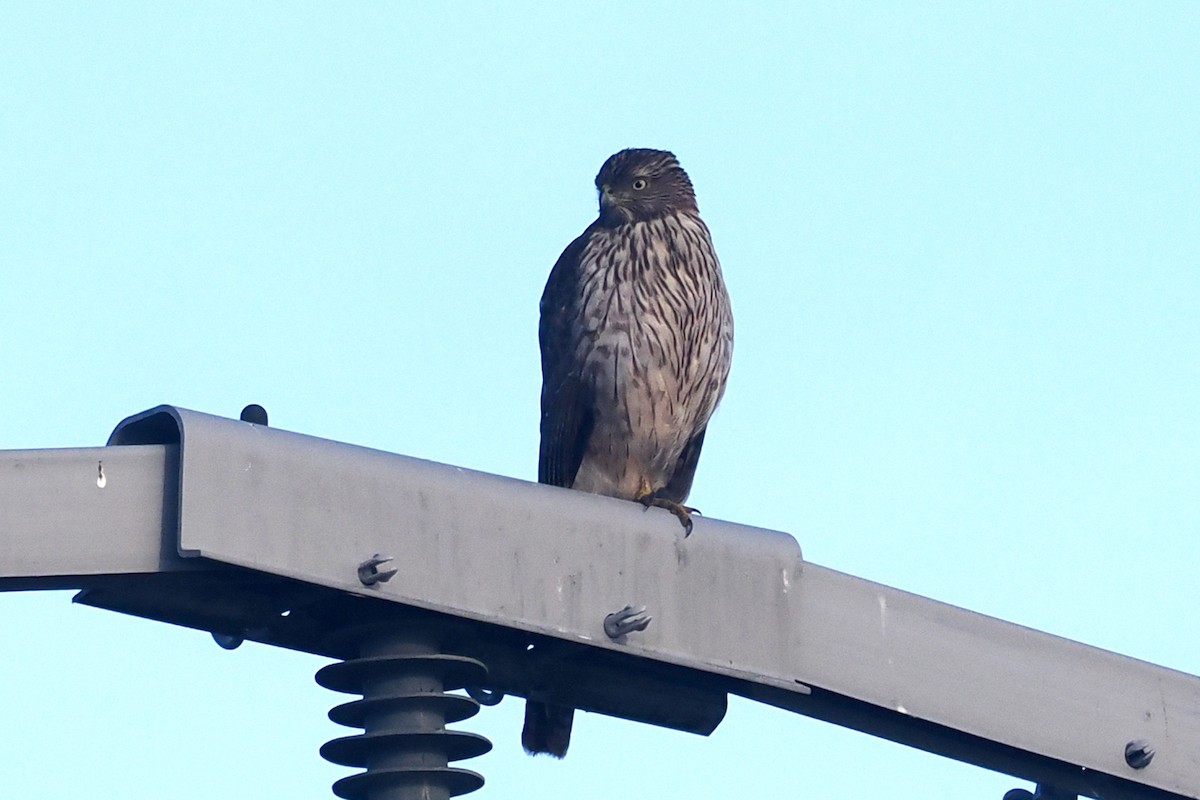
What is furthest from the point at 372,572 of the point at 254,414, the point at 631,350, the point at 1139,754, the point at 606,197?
the point at 606,197

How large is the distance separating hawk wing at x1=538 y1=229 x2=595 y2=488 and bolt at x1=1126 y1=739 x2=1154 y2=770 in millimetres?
3517

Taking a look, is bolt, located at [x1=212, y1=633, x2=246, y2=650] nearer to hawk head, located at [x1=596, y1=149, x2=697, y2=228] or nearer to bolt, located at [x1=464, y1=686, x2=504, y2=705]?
bolt, located at [x1=464, y1=686, x2=504, y2=705]

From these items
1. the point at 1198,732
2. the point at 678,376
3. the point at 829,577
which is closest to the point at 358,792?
the point at 829,577

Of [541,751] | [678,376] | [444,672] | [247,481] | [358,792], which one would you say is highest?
[678,376]

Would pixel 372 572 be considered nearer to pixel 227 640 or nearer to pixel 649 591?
pixel 227 640

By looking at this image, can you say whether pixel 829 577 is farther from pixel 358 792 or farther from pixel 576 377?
pixel 576 377

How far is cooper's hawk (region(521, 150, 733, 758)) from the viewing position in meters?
6.08

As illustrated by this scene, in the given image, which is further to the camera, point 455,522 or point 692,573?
point 692,573

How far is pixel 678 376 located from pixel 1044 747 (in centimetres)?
349

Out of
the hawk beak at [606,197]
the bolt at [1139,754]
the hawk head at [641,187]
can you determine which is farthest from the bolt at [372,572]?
the hawk beak at [606,197]

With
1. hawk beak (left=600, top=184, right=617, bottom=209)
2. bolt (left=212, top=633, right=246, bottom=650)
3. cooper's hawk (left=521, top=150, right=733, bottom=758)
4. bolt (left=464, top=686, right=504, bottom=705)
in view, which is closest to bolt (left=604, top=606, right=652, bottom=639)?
bolt (left=464, top=686, right=504, bottom=705)

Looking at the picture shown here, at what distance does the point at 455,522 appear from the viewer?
2340 mm

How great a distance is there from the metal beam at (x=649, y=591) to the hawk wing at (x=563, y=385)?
350 cm

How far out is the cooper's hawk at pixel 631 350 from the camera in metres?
6.08
